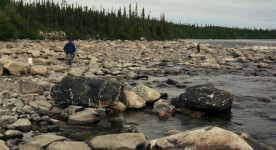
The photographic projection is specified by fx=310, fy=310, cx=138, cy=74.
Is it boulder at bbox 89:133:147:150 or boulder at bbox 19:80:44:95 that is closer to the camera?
boulder at bbox 89:133:147:150

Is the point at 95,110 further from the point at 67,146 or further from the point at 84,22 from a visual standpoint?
the point at 84,22

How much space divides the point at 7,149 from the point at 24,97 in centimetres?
479

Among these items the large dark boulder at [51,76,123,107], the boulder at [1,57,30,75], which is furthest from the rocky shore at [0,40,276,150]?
the boulder at [1,57,30,75]

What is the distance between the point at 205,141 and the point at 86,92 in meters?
5.72

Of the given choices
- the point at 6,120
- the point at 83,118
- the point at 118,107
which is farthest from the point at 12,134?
the point at 118,107

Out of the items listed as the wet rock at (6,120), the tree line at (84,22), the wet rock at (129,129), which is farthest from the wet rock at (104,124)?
the tree line at (84,22)

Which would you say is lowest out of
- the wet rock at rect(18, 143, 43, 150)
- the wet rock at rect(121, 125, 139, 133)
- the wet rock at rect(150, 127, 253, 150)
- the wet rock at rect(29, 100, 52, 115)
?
the wet rock at rect(121, 125, 139, 133)

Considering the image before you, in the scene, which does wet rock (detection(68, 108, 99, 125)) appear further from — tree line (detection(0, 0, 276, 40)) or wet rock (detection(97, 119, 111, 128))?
tree line (detection(0, 0, 276, 40))

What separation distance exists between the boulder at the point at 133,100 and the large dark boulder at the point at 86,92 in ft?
1.00

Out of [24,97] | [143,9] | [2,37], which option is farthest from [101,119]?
[143,9]

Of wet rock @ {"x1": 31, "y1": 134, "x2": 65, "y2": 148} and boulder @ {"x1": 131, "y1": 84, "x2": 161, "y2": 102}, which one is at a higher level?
boulder @ {"x1": 131, "y1": 84, "x2": 161, "y2": 102}

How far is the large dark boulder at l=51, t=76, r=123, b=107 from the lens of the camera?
10102 mm

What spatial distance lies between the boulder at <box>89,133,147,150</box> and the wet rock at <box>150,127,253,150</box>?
0.89m

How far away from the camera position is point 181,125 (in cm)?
878
